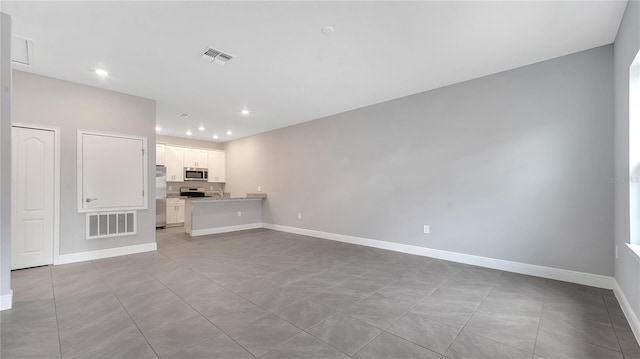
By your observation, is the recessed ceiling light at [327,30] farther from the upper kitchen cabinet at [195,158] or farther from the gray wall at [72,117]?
the upper kitchen cabinet at [195,158]

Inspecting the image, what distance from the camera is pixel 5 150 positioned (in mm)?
2514

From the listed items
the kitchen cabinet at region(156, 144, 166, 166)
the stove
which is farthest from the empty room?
the stove

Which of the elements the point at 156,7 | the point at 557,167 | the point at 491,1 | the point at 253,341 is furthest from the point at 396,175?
the point at 156,7

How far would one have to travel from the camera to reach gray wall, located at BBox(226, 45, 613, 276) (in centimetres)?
312

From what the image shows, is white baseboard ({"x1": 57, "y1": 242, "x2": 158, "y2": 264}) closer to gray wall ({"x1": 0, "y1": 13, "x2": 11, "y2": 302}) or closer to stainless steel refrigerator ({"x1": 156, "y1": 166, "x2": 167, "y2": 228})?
gray wall ({"x1": 0, "y1": 13, "x2": 11, "y2": 302})

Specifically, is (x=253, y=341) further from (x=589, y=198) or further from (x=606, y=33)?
(x=606, y=33)

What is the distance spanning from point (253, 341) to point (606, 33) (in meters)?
4.60

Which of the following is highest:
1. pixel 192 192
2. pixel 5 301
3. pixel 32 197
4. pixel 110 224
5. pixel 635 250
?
pixel 32 197

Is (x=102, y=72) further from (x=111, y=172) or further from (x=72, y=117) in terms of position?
(x=111, y=172)

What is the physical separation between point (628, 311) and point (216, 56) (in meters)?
4.95

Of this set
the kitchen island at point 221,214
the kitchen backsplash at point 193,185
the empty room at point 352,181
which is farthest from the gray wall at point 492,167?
the kitchen backsplash at point 193,185

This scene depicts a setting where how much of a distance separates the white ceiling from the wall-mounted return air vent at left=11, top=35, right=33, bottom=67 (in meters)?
0.09

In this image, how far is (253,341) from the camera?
2004 mm

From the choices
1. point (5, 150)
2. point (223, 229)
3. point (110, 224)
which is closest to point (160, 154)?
point (223, 229)
